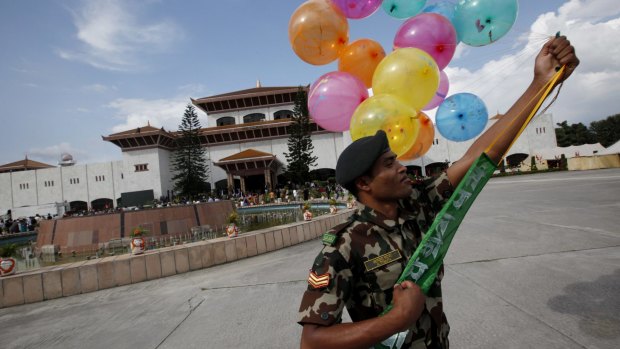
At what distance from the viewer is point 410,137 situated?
2346 mm

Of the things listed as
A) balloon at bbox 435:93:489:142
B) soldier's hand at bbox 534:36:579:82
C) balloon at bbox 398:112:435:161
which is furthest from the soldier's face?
balloon at bbox 435:93:489:142

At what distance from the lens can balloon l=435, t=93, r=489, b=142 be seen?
115 inches

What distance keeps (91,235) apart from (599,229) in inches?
509

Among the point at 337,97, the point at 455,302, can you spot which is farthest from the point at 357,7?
the point at 455,302

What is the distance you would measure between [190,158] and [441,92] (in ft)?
121

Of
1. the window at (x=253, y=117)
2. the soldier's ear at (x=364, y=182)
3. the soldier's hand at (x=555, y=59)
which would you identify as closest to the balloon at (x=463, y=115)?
the soldier's hand at (x=555, y=59)

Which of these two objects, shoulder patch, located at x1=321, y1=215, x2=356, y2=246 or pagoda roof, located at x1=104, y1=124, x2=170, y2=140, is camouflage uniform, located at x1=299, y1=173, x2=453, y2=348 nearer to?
shoulder patch, located at x1=321, y1=215, x2=356, y2=246

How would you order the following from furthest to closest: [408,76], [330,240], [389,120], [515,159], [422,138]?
[515,159], [422,138], [408,76], [389,120], [330,240]

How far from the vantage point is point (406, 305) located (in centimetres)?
98

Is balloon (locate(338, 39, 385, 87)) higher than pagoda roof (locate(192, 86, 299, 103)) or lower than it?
lower

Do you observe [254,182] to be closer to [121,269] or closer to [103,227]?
[103,227]

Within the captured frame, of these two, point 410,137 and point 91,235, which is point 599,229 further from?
point 91,235

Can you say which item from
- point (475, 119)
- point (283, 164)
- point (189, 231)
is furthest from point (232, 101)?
point (475, 119)

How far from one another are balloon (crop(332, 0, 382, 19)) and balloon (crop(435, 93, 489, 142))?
3.55ft
